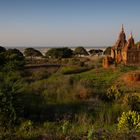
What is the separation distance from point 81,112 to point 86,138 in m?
5.31

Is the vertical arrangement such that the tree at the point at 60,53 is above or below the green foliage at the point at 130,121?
above

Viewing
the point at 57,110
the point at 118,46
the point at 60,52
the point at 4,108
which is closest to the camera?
the point at 4,108

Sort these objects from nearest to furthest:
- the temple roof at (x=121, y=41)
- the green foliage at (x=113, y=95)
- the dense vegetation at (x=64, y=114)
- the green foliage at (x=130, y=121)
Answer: the dense vegetation at (x=64, y=114) → the green foliage at (x=130, y=121) → the green foliage at (x=113, y=95) → the temple roof at (x=121, y=41)

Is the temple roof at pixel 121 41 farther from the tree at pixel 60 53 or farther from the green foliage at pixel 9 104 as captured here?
the green foliage at pixel 9 104

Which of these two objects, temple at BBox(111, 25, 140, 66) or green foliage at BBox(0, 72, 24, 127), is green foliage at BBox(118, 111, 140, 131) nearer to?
green foliage at BBox(0, 72, 24, 127)

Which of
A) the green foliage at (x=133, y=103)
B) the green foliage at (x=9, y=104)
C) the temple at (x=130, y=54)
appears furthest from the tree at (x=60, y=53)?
the green foliage at (x=9, y=104)

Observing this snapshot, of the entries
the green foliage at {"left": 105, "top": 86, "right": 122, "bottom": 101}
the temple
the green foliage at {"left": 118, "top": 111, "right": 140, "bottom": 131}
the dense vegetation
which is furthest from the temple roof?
the green foliage at {"left": 118, "top": 111, "right": 140, "bottom": 131}

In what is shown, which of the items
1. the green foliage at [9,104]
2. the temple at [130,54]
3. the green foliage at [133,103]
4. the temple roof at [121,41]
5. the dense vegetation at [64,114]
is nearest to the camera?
the dense vegetation at [64,114]

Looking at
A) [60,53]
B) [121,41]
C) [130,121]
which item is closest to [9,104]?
[130,121]

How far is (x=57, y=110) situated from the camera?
12.3 metres

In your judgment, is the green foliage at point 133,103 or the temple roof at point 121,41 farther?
the temple roof at point 121,41

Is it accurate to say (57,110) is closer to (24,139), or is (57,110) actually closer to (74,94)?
(74,94)

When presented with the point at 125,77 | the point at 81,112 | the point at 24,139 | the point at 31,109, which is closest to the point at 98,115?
the point at 81,112

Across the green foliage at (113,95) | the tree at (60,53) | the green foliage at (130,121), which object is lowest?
A: the green foliage at (113,95)
